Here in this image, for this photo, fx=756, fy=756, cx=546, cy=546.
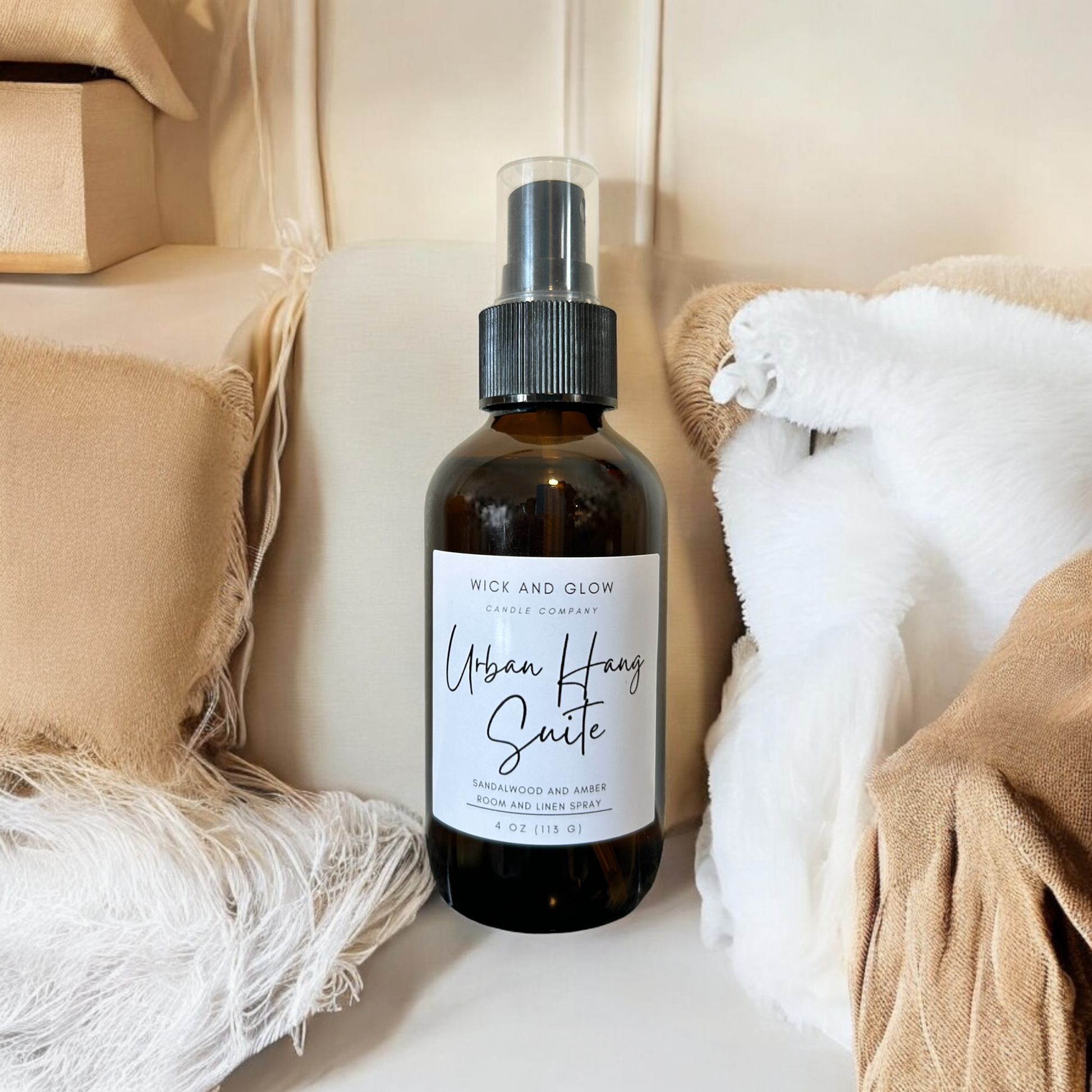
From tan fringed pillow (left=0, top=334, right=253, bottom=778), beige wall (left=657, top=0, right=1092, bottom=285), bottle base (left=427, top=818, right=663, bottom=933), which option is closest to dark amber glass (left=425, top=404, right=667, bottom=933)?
bottle base (left=427, top=818, right=663, bottom=933)

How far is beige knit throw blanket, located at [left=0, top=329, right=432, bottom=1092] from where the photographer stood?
35cm

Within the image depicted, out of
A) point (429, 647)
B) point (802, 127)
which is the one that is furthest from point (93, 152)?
point (802, 127)

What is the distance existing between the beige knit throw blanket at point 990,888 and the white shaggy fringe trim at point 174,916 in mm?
237

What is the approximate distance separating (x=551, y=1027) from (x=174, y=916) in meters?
0.19

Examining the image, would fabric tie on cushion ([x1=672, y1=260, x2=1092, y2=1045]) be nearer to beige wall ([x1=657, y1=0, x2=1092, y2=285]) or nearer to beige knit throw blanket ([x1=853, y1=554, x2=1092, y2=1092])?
beige knit throw blanket ([x1=853, y1=554, x2=1092, y2=1092])

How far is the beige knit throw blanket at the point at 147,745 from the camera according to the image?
0.35 m

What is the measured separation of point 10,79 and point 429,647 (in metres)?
0.48

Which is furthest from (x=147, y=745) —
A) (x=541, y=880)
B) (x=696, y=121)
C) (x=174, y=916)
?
(x=696, y=121)

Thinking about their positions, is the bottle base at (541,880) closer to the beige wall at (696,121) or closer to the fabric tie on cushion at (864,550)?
the fabric tie on cushion at (864,550)

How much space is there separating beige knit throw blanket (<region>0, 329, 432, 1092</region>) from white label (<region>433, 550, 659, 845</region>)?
0.10 meters

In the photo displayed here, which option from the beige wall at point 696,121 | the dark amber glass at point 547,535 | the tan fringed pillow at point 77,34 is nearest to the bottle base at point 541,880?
the dark amber glass at point 547,535

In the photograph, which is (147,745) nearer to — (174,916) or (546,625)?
(174,916)

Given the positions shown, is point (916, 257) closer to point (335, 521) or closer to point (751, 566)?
point (751, 566)

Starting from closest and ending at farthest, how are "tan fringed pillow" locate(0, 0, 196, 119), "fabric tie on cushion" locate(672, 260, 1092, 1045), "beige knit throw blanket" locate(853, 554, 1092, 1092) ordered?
1. "beige knit throw blanket" locate(853, 554, 1092, 1092)
2. "fabric tie on cushion" locate(672, 260, 1092, 1045)
3. "tan fringed pillow" locate(0, 0, 196, 119)
